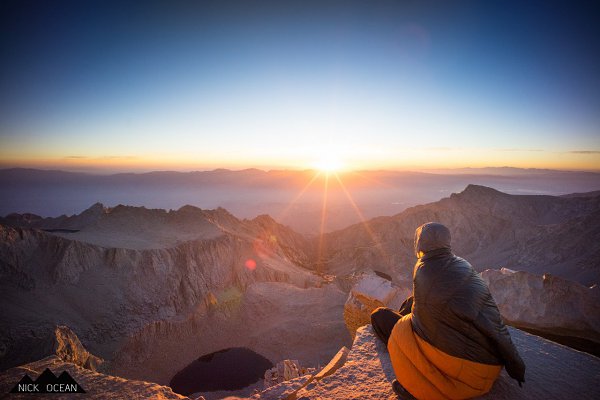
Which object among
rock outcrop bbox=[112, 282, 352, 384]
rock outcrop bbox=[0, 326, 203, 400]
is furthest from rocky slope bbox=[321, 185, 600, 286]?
rock outcrop bbox=[0, 326, 203, 400]

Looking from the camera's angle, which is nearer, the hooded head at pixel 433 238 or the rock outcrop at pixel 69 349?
the hooded head at pixel 433 238

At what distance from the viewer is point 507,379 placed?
3.39 m

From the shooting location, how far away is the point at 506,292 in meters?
15.9

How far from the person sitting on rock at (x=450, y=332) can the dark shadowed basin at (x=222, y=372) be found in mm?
14660

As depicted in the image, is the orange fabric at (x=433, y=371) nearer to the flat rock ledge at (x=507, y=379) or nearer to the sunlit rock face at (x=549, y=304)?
the flat rock ledge at (x=507, y=379)

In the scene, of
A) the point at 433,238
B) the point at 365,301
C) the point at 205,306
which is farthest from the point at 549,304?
the point at 205,306

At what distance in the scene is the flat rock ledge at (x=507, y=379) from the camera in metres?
3.33

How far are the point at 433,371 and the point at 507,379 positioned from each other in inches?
52.0

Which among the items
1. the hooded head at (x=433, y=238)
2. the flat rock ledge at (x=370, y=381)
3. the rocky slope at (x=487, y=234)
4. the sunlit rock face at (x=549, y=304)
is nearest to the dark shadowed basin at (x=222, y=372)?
the flat rock ledge at (x=370, y=381)

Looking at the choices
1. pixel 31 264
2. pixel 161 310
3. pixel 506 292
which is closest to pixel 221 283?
pixel 161 310

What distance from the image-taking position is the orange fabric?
2.72 meters

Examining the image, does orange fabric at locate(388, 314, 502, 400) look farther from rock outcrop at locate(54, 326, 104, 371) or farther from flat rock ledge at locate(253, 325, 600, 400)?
rock outcrop at locate(54, 326, 104, 371)

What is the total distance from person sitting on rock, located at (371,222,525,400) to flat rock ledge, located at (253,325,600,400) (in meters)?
0.67

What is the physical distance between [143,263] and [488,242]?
43739 mm
